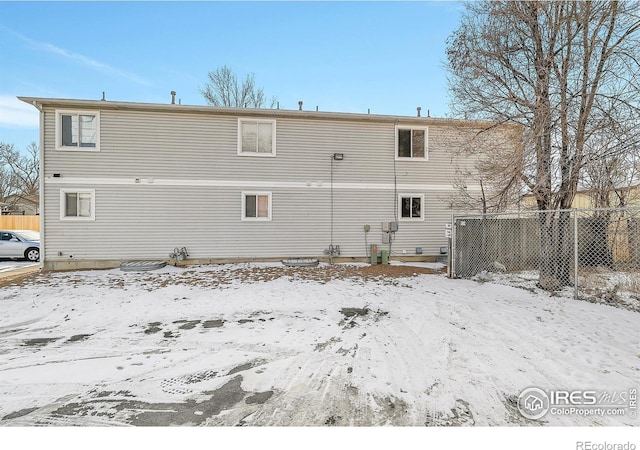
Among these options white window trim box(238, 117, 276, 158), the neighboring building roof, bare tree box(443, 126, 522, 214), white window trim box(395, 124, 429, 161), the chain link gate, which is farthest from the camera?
white window trim box(395, 124, 429, 161)

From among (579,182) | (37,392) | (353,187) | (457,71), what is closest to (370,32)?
(457,71)

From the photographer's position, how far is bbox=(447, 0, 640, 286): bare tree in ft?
19.1

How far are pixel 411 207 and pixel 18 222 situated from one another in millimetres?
21515

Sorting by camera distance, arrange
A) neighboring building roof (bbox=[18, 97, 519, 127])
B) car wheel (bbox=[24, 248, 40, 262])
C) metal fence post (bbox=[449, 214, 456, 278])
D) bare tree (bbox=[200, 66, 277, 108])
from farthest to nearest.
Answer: bare tree (bbox=[200, 66, 277, 108]), car wheel (bbox=[24, 248, 40, 262]), neighboring building roof (bbox=[18, 97, 519, 127]), metal fence post (bbox=[449, 214, 456, 278])

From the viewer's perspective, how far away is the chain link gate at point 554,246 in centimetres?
576

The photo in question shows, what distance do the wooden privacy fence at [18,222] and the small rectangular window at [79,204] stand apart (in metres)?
11.8

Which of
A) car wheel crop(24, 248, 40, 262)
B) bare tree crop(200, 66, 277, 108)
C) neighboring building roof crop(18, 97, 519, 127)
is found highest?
bare tree crop(200, 66, 277, 108)

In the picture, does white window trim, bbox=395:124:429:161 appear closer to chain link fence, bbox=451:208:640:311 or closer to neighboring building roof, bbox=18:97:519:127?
neighboring building roof, bbox=18:97:519:127

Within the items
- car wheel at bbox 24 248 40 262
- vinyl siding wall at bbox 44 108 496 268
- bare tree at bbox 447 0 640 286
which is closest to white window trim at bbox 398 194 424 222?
vinyl siding wall at bbox 44 108 496 268

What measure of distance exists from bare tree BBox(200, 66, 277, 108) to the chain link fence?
687 inches

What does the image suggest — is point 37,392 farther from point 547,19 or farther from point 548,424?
point 547,19

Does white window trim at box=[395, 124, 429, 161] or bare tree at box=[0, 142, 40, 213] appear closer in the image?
white window trim at box=[395, 124, 429, 161]

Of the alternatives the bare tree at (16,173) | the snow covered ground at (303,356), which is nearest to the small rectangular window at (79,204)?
the snow covered ground at (303,356)

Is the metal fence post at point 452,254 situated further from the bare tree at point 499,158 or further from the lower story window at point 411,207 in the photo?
the lower story window at point 411,207
